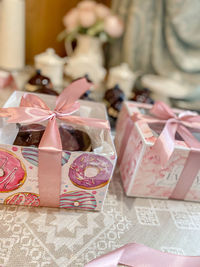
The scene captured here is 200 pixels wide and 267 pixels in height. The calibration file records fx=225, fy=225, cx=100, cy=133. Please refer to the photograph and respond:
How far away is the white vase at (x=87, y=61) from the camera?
3.43ft

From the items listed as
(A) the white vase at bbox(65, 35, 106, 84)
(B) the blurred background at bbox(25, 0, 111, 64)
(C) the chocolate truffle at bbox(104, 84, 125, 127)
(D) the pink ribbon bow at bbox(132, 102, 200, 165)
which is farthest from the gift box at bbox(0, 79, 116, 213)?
(B) the blurred background at bbox(25, 0, 111, 64)

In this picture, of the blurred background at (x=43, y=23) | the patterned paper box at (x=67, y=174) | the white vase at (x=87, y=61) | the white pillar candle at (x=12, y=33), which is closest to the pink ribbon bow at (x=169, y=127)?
the patterned paper box at (x=67, y=174)

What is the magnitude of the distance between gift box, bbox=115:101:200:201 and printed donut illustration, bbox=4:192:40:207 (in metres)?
0.21

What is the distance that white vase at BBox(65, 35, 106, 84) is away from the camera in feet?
3.43

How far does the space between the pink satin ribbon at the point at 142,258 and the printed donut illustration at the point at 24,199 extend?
0.57 ft

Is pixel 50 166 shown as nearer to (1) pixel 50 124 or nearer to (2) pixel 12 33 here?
(1) pixel 50 124

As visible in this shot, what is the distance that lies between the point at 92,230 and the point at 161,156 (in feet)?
0.67

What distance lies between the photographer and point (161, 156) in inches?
18.3

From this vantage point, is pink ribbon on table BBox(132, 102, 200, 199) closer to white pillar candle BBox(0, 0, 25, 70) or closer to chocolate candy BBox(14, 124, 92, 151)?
chocolate candy BBox(14, 124, 92, 151)

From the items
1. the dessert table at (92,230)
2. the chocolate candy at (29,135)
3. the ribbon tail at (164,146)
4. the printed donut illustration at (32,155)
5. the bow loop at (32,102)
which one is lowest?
the dessert table at (92,230)

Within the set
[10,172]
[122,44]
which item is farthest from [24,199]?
→ [122,44]

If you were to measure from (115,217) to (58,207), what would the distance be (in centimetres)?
12

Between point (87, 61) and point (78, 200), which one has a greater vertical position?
point (87, 61)

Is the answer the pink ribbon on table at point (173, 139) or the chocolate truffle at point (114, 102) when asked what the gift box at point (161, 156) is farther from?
the chocolate truffle at point (114, 102)
